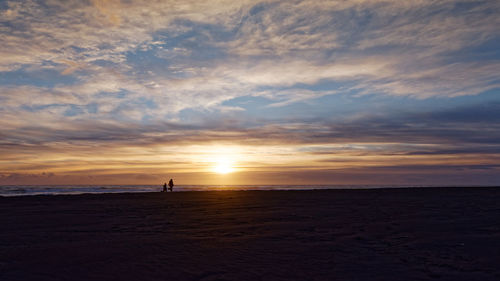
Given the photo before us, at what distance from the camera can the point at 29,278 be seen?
6227mm

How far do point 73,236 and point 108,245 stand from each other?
2159 millimetres

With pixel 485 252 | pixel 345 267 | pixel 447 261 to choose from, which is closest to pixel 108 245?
pixel 345 267

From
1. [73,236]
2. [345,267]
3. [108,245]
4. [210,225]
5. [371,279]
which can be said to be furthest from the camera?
[210,225]

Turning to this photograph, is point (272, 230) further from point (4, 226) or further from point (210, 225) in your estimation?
point (4, 226)

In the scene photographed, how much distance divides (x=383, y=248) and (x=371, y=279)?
241cm

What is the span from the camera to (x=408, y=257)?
7465 millimetres

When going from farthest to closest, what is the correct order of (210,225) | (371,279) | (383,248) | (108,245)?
(210,225) < (108,245) < (383,248) < (371,279)

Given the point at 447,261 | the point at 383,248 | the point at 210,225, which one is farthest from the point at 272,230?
the point at 447,261

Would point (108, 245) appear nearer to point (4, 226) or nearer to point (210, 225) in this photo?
point (210, 225)

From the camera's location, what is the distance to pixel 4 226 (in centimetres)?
1245

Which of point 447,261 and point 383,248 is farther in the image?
point 383,248

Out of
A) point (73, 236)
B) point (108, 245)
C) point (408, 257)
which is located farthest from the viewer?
point (73, 236)

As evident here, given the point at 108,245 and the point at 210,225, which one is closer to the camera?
the point at 108,245

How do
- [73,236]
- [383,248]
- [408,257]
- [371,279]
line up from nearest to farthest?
[371,279], [408,257], [383,248], [73,236]
